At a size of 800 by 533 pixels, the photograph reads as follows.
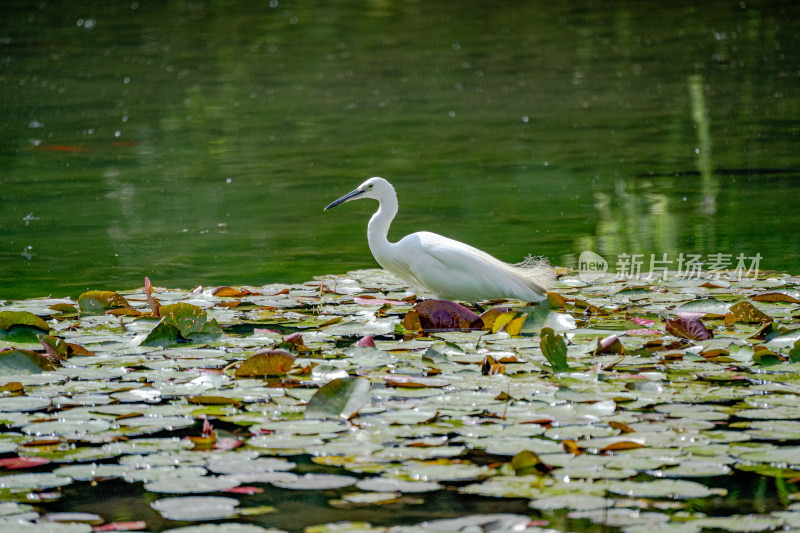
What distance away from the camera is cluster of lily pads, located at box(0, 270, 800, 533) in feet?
8.50

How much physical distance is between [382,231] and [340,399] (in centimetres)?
178

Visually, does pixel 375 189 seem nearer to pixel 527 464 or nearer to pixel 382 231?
pixel 382 231

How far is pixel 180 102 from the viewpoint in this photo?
36.8 ft

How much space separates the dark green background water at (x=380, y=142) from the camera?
6.16 metres

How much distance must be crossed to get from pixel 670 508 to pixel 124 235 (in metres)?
4.67

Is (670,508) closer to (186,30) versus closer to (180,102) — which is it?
(180,102)

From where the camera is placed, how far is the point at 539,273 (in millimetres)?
4805

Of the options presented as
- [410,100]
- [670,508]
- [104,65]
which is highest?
[104,65]

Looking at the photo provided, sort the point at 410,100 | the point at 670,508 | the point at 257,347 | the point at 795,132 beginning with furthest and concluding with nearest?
the point at 410,100
the point at 795,132
the point at 257,347
the point at 670,508

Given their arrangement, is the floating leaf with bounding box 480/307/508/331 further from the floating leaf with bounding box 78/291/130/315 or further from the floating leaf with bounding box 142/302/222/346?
the floating leaf with bounding box 78/291/130/315

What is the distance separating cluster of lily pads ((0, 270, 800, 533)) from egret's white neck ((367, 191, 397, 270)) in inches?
9.8

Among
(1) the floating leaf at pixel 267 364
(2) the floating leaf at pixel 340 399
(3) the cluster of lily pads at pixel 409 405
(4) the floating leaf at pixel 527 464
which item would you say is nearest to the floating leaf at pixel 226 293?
(3) the cluster of lily pads at pixel 409 405

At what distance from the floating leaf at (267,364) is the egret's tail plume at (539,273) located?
4.80 feet

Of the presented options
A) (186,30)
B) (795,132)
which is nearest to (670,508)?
(795,132)
